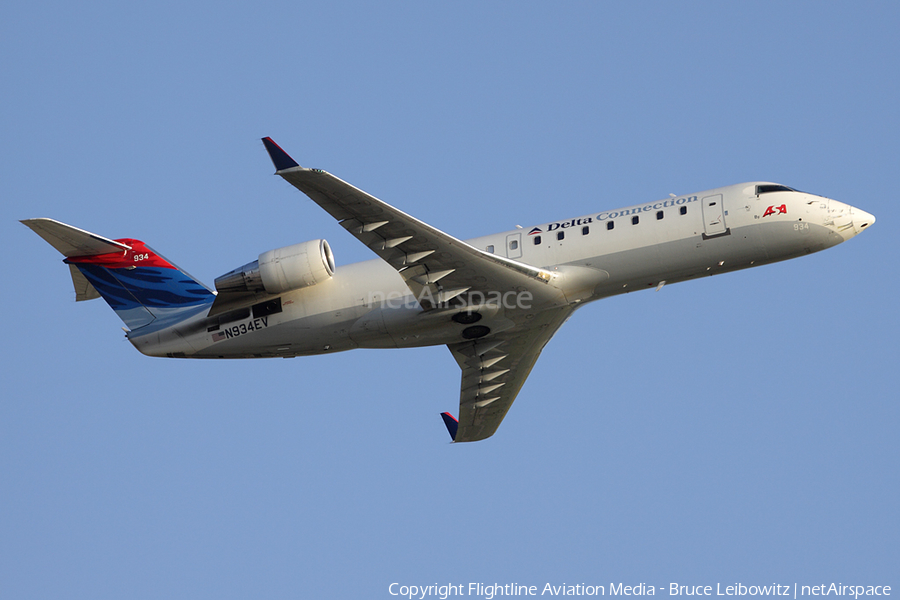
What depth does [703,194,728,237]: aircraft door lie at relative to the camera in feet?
86.2

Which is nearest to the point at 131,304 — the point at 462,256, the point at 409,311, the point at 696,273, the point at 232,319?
the point at 232,319

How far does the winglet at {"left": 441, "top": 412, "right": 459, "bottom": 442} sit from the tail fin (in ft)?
31.1

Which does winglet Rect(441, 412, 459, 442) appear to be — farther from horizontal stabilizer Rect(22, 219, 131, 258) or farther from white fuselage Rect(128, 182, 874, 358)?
horizontal stabilizer Rect(22, 219, 131, 258)

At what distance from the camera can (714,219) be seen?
86.4 ft

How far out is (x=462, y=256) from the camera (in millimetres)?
26016

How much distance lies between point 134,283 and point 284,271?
228 inches

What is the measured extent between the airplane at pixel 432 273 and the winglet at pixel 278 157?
0.63 meters

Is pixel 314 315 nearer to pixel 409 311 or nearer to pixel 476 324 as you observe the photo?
pixel 409 311

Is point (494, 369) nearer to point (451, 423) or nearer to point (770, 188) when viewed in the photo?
point (451, 423)

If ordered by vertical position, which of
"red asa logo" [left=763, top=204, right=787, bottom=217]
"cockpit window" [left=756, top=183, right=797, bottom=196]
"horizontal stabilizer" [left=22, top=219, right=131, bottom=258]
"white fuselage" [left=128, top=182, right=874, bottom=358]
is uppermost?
"horizontal stabilizer" [left=22, top=219, right=131, bottom=258]

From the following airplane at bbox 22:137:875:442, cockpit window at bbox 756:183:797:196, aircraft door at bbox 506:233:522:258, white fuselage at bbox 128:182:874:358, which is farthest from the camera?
aircraft door at bbox 506:233:522:258

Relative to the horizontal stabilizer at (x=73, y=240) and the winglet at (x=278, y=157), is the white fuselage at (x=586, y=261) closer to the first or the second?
the horizontal stabilizer at (x=73, y=240)

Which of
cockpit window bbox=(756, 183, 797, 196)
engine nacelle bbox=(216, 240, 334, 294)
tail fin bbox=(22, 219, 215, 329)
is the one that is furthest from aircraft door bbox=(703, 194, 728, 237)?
tail fin bbox=(22, 219, 215, 329)

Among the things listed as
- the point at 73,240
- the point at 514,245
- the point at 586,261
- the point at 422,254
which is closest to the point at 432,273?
the point at 422,254
